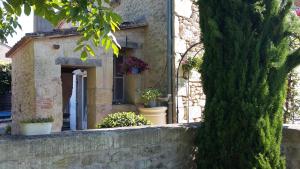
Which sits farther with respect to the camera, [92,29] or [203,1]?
[203,1]

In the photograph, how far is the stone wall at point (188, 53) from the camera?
8.30 m

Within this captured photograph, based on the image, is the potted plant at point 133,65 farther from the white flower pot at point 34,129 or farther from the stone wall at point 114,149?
the white flower pot at point 34,129

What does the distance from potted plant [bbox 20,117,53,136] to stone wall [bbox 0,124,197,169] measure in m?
0.13

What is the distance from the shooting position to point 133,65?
317 inches

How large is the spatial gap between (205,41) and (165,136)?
1239mm

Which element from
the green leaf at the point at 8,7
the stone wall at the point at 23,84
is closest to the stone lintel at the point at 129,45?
the stone wall at the point at 23,84

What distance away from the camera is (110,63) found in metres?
8.17

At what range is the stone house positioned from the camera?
7.33 metres

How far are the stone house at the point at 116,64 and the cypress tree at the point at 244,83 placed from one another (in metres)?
4.01

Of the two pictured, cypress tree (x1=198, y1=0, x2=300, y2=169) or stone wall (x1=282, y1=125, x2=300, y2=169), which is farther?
stone wall (x1=282, y1=125, x2=300, y2=169)

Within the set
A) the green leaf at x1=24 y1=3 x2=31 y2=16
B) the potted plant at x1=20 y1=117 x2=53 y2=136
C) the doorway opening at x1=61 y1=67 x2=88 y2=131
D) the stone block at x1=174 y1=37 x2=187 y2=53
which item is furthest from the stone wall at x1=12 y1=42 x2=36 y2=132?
the green leaf at x1=24 y1=3 x2=31 y2=16

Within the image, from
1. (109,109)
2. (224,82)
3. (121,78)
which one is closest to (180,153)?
(224,82)

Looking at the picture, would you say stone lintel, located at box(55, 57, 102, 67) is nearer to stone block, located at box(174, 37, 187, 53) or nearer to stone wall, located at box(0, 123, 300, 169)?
stone block, located at box(174, 37, 187, 53)

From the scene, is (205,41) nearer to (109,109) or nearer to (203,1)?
(203,1)
